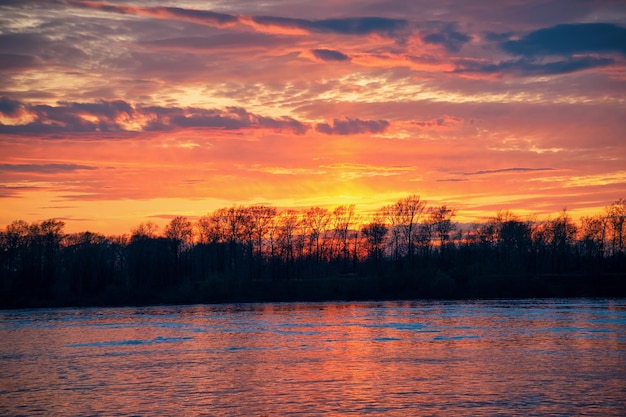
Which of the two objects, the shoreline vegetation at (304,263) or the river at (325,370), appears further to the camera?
the shoreline vegetation at (304,263)

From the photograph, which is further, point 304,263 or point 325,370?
point 304,263

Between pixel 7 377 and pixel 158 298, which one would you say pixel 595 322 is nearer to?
pixel 7 377

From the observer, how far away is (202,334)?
50.3 meters

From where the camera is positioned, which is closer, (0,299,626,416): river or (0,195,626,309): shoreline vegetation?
(0,299,626,416): river

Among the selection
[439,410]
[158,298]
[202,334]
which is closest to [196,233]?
[158,298]

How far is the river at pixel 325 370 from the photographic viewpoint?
77.3ft

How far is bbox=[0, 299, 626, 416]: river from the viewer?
23.6 meters

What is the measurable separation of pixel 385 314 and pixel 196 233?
3566 inches

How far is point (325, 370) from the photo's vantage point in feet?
102

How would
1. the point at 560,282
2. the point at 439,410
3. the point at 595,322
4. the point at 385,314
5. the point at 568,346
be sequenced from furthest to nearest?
the point at 560,282 → the point at 385,314 → the point at 595,322 → the point at 568,346 → the point at 439,410

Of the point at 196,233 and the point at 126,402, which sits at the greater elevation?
the point at 196,233

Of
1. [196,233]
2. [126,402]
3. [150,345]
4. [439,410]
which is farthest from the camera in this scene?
[196,233]

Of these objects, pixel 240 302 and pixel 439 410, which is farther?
pixel 240 302

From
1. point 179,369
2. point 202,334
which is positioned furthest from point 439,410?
point 202,334
